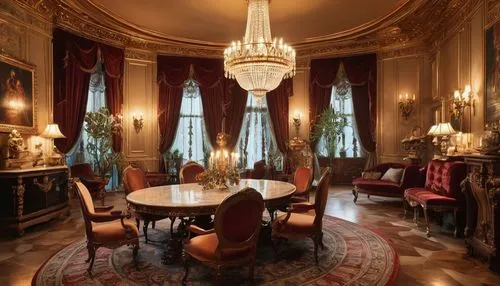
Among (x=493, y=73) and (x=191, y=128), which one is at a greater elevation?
(x=493, y=73)

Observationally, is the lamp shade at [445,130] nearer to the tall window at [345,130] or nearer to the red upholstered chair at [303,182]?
the red upholstered chair at [303,182]

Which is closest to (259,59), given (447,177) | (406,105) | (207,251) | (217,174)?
(217,174)

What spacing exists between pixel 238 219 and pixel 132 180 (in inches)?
96.6

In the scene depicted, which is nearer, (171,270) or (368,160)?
(171,270)

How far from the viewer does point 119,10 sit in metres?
6.55

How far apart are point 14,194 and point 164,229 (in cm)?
215

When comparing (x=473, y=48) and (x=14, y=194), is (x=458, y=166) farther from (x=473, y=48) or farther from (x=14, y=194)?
(x=14, y=194)

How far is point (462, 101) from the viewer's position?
18.7ft

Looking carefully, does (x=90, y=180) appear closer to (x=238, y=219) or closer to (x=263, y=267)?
(x=263, y=267)

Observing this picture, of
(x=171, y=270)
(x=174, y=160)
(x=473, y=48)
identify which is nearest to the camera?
(x=171, y=270)

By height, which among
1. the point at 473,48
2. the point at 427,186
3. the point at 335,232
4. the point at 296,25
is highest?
the point at 296,25

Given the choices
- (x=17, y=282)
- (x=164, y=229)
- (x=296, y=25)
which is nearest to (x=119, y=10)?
(x=296, y=25)

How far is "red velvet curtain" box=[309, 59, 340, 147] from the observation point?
29.8 ft

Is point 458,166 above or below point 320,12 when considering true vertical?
below
